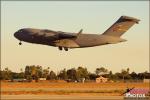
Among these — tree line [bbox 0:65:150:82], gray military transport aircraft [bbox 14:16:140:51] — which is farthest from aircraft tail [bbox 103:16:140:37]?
tree line [bbox 0:65:150:82]

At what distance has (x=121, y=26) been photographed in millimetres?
69375

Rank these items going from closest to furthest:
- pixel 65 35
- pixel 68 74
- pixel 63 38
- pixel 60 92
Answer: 1. pixel 60 92
2. pixel 63 38
3. pixel 65 35
4. pixel 68 74

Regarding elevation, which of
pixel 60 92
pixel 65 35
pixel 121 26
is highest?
pixel 121 26

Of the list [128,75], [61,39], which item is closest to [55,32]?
[61,39]

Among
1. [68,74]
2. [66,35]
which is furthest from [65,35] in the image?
[68,74]

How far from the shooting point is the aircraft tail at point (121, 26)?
6844 centimetres

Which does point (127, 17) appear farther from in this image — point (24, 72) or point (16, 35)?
point (24, 72)

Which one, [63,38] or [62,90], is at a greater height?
[63,38]

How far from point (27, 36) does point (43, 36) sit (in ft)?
6.81

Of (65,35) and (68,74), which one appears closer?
(65,35)

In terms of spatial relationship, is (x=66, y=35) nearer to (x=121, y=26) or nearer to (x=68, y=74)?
(x=121, y=26)

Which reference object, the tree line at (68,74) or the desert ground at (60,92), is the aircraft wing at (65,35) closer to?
the desert ground at (60,92)

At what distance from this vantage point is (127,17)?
69000mm

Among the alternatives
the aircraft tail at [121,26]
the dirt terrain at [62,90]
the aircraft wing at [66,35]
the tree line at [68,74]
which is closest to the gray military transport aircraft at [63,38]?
the aircraft wing at [66,35]
